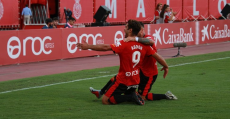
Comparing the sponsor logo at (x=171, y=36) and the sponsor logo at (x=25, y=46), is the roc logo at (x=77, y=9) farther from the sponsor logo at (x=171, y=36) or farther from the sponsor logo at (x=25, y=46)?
the sponsor logo at (x=25, y=46)

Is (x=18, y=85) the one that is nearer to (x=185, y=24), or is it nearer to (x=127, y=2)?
(x=185, y=24)

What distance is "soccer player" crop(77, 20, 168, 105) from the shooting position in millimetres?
8984

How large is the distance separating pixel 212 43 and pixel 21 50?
14068 mm

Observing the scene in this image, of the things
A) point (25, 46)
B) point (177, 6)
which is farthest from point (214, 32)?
point (25, 46)

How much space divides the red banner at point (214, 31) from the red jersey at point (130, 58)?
18920mm

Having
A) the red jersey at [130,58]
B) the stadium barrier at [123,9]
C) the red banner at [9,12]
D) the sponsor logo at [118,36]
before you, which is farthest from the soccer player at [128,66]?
the stadium barrier at [123,9]

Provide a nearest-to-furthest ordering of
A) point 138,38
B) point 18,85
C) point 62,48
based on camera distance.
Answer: point 138,38
point 18,85
point 62,48

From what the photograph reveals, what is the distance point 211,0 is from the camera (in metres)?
38.4

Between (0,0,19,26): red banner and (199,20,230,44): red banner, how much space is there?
1037 cm

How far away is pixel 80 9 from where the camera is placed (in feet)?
93.8

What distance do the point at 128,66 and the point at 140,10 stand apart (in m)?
23.9

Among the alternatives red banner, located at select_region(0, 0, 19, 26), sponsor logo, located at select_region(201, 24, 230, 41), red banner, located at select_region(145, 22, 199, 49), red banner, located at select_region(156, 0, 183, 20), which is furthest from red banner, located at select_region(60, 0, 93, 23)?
red banner, located at select_region(156, 0, 183, 20)

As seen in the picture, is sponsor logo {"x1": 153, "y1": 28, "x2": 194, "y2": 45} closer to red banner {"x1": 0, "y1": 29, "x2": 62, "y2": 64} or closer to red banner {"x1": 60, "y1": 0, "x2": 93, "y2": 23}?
red banner {"x1": 60, "y1": 0, "x2": 93, "y2": 23}

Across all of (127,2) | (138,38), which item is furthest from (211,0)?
(138,38)
